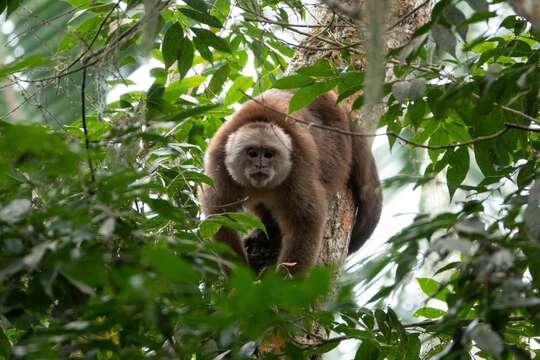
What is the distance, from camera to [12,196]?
2.45m

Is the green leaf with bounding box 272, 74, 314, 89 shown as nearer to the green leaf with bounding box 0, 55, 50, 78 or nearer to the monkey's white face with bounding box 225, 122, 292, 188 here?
the green leaf with bounding box 0, 55, 50, 78

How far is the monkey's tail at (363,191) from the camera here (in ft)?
18.6

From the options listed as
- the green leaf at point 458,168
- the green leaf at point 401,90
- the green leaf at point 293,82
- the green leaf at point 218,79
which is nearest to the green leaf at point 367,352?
the green leaf at point 458,168

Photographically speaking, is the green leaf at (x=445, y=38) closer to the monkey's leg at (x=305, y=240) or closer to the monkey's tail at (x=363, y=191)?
the monkey's leg at (x=305, y=240)

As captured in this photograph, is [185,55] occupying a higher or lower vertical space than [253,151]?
higher

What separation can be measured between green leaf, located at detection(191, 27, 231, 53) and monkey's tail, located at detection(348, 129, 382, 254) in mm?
1926

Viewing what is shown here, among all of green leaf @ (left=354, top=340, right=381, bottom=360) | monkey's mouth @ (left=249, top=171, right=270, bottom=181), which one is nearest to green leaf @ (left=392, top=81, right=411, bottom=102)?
green leaf @ (left=354, top=340, right=381, bottom=360)

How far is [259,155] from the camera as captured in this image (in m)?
5.47

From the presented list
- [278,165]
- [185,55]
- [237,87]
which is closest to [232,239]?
[278,165]

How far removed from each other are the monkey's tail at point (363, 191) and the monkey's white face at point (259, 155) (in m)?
0.59

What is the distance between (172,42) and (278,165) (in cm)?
169

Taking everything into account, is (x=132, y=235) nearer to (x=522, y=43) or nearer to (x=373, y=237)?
(x=522, y=43)

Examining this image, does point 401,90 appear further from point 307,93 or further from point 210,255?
point 210,255

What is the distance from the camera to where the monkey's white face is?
5.38 meters
